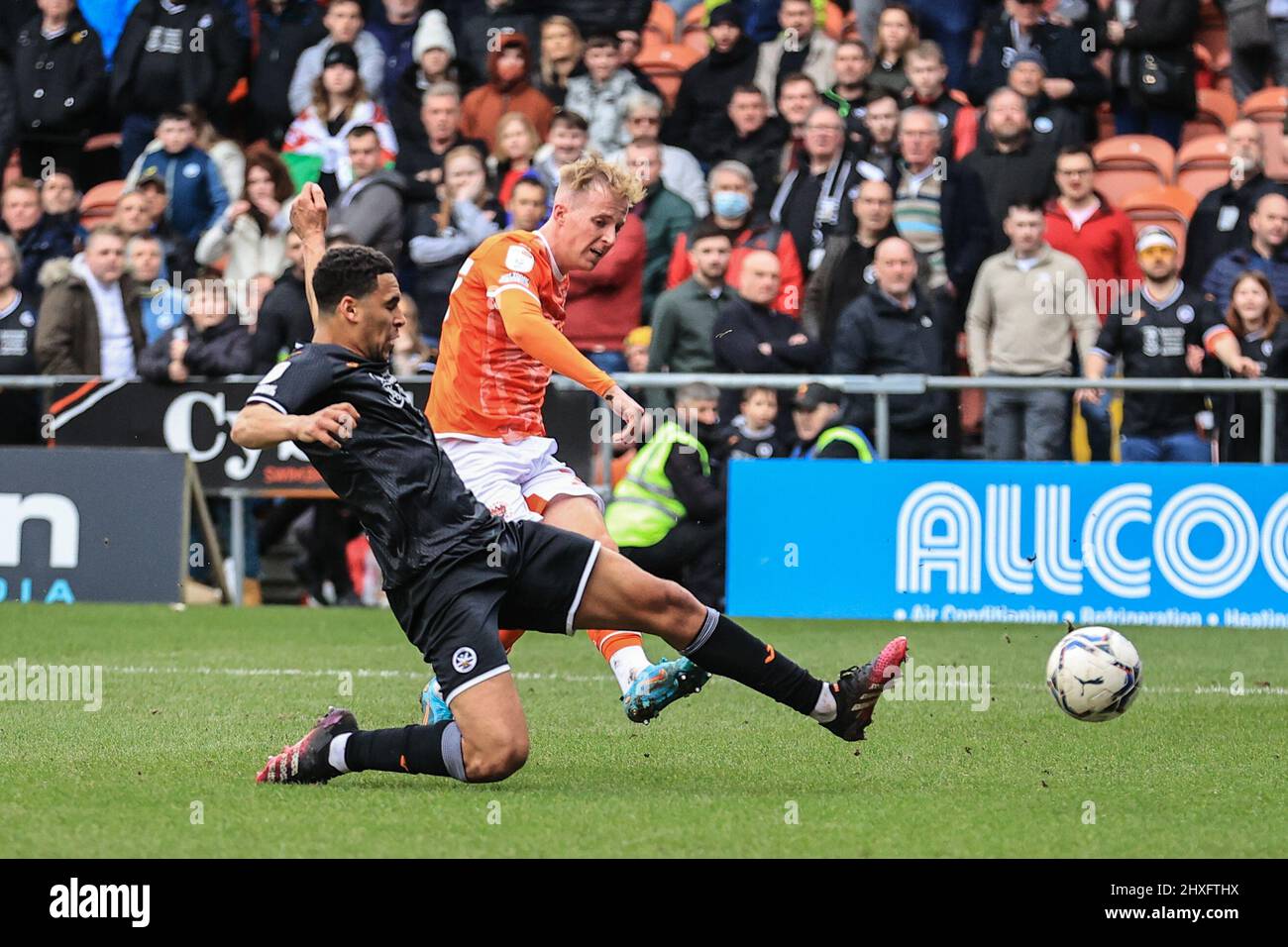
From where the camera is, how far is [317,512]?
46.6 feet

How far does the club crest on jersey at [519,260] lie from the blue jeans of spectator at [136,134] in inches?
399

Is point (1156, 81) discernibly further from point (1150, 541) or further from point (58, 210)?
point (58, 210)

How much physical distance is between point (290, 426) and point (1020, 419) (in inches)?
308

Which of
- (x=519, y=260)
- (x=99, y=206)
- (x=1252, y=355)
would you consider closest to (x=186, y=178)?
(x=99, y=206)

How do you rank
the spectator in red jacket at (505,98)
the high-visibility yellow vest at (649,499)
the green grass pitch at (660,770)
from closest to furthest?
the green grass pitch at (660,770) → the high-visibility yellow vest at (649,499) → the spectator in red jacket at (505,98)

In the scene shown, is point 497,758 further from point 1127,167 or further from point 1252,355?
point 1127,167

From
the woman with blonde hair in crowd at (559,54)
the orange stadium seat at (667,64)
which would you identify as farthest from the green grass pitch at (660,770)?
the orange stadium seat at (667,64)

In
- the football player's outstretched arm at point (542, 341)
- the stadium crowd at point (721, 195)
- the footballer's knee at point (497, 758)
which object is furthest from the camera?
the stadium crowd at point (721, 195)

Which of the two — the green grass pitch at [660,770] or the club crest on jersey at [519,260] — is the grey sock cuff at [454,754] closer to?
the green grass pitch at [660,770]

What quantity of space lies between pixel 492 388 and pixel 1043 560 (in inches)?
218

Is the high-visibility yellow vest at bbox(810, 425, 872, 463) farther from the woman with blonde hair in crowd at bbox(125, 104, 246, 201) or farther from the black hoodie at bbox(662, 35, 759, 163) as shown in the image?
the woman with blonde hair in crowd at bbox(125, 104, 246, 201)

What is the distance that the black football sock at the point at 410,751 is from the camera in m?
6.64

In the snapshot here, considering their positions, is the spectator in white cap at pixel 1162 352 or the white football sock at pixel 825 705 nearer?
the white football sock at pixel 825 705

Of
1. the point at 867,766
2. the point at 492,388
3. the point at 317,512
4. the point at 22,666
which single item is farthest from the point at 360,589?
the point at 867,766
